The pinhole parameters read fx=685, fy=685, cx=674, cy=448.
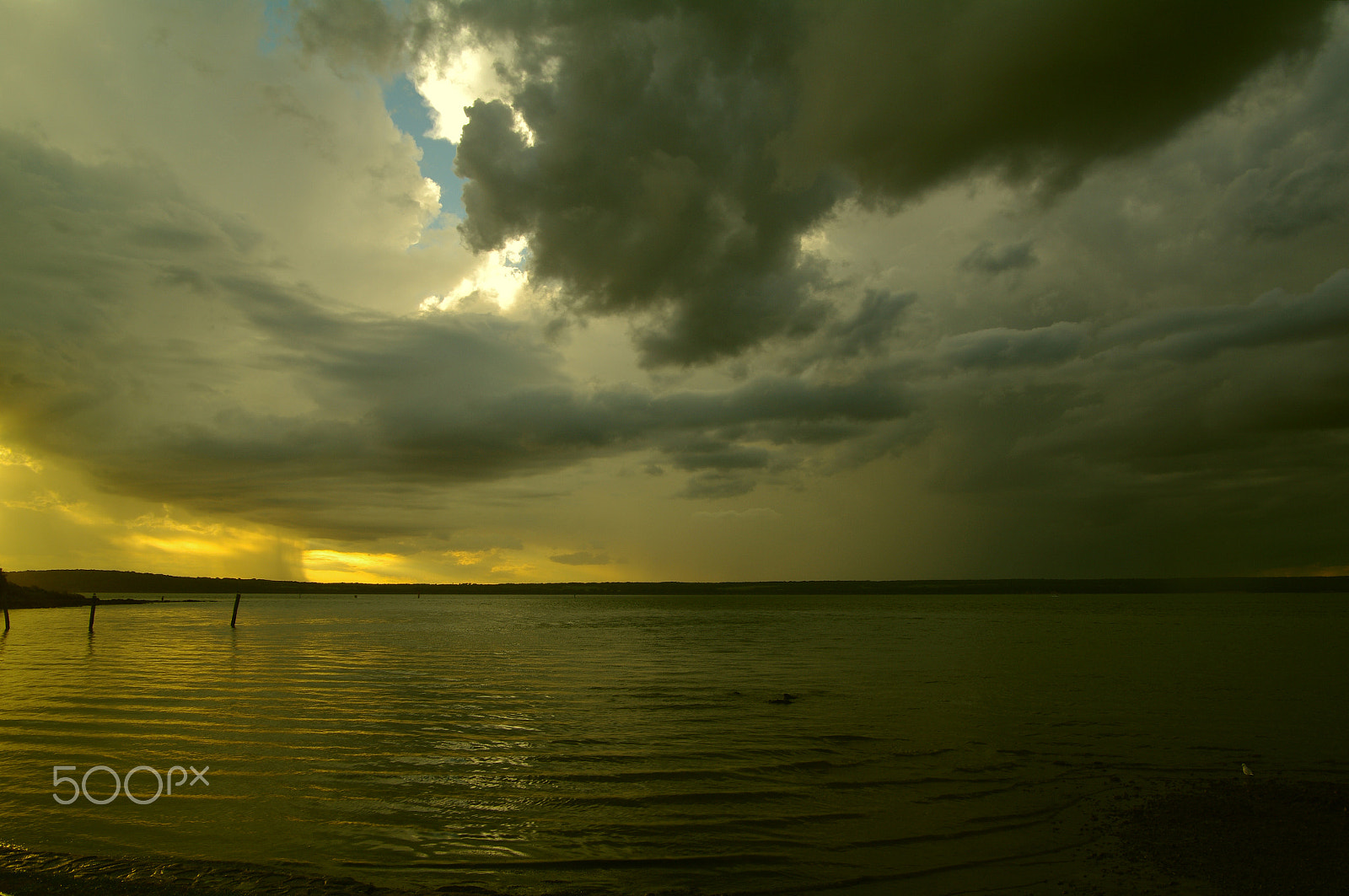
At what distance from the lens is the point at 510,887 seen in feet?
28.2

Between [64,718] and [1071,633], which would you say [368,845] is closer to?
[64,718]

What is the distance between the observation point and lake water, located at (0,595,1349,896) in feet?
31.6

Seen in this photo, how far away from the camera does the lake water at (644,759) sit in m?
9.64

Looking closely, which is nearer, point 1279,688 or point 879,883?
point 879,883

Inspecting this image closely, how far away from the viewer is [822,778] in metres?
13.6

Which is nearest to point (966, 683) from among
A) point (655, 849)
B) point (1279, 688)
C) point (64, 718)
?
point (1279, 688)

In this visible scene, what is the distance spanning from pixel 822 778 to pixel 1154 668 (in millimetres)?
26791

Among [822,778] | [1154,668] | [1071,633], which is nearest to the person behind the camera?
[822,778]

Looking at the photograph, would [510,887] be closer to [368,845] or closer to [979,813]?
[368,845]

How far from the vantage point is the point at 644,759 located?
48.6 ft

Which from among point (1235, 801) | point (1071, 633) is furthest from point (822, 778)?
point (1071, 633)

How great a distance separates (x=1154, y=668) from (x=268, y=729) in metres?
35.7

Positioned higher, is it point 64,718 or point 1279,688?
point 64,718

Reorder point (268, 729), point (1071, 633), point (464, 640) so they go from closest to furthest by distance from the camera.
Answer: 1. point (268, 729)
2. point (464, 640)
3. point (1071, 633)
